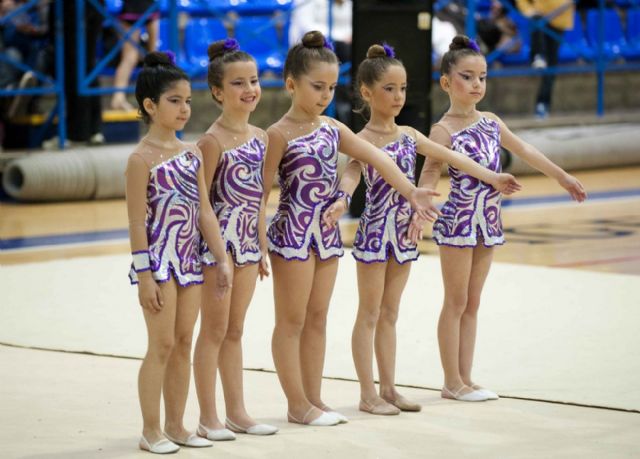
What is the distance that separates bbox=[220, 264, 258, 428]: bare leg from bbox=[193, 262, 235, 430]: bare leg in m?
0.06

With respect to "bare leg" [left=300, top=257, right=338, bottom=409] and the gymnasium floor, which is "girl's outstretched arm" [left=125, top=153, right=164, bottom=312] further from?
"bare leg" [left=300, top=257, right=338, bottom=409]

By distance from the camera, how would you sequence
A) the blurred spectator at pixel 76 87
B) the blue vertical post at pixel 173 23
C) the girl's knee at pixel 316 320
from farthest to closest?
the blue vertical post at pixel 173 23 → the blurred spectator at pixel 76 87 → the girl's knee at pixel 316 320

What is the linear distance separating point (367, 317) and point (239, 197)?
82 cm

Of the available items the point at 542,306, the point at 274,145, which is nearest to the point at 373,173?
the point at 274,145

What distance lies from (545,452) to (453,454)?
330 mm

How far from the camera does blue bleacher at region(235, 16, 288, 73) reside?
46.1 feet

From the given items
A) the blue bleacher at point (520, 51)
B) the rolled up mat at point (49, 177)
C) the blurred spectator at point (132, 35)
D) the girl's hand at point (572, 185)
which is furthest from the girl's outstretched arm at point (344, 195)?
the blue bleacher at point (520, 51)

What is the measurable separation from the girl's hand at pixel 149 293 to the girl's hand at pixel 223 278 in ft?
0.77

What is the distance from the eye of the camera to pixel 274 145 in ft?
16.2

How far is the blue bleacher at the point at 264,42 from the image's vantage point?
14062mm

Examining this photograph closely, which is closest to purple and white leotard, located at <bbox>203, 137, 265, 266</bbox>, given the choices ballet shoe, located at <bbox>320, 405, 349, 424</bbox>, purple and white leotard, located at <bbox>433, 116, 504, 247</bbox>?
ballet shoe, located at <bbox>320, 405, 349, 424</bbox>

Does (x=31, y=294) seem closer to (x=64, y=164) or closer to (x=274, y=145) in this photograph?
(x=274, y=145)

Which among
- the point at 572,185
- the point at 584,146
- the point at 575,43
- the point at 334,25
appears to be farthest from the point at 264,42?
the point at 572,185

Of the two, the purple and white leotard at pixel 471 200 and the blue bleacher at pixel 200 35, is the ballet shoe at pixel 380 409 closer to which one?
the purple and white leotard at pixel 471 200
